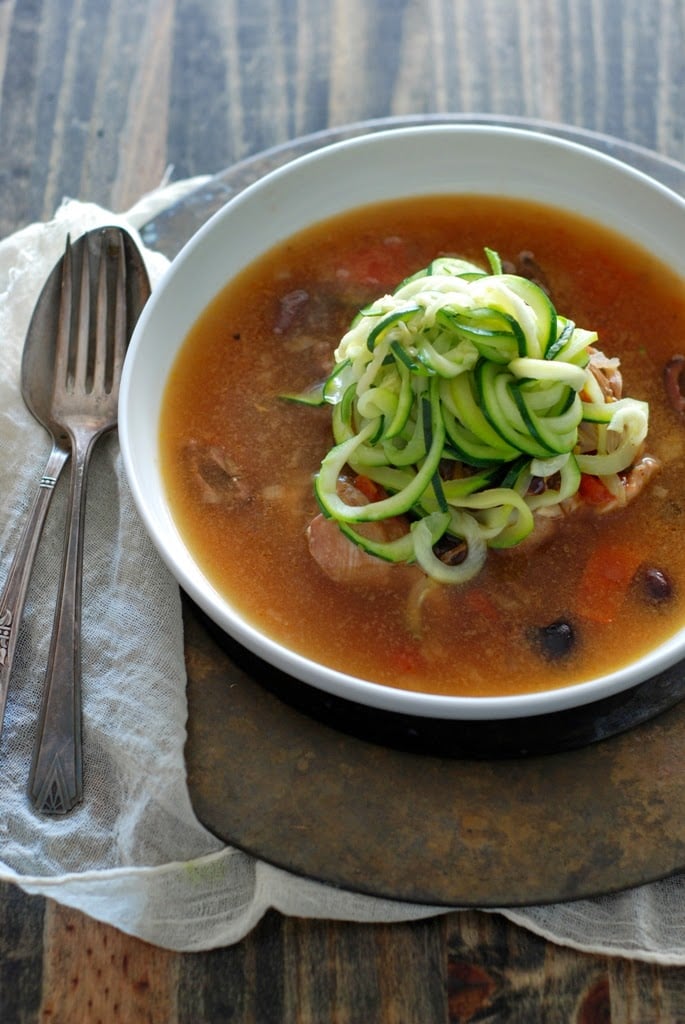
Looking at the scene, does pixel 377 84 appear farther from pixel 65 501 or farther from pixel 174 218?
pixel 65 501

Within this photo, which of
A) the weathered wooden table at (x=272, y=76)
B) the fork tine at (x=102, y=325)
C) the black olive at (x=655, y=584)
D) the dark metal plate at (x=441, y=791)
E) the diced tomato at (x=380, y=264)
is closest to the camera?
the dark metal plate at (x=441, y=791)

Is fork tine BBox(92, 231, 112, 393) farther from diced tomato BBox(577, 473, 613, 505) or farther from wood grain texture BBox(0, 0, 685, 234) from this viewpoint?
diced tomato BBox(577, 473, 613, 505)

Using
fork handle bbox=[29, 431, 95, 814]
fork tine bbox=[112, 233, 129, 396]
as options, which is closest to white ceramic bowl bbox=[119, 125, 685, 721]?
fork tine bbox=[112, 233, 129, 396]

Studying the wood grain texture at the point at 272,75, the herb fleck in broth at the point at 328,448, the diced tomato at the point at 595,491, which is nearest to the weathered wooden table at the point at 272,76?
the wood grain texture at the point at 272,75

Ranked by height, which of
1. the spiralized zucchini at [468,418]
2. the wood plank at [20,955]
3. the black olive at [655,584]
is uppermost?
the spiralized zucchini at [468,418]

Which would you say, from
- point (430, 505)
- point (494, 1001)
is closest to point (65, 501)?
point (430, 505)

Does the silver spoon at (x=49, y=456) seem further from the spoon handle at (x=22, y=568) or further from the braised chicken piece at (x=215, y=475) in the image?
the braised chicken piece at (x=215, y=475)

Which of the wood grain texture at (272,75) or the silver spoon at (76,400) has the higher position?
the wood grain texture at (272,75)
